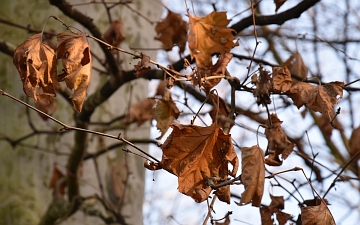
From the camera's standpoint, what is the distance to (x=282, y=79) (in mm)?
1286

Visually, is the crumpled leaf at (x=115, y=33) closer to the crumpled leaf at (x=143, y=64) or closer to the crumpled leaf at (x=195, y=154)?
the crumpled leaf at (x=143, y=64)

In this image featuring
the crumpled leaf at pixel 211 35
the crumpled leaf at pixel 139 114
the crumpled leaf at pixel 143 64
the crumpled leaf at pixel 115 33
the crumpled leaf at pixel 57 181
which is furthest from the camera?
the crumpled leaf at pixel 139 114

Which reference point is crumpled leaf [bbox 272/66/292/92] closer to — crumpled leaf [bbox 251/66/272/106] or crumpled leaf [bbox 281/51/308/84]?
crumpled leaf [bbox 251/66/272/106]

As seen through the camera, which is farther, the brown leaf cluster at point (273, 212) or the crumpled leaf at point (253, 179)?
the brown leaf cluster at point (273, 212)

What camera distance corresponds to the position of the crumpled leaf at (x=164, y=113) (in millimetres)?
1496

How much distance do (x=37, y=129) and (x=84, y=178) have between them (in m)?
0.29

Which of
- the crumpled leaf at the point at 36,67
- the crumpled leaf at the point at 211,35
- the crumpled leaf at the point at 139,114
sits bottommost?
the crumpled leaf at the point at 36,67

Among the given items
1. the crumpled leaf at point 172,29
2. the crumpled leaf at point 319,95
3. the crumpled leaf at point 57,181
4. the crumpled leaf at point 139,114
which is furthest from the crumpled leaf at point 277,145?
the crumpled leaf at point 57,181

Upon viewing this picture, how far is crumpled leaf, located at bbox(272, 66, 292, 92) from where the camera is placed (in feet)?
4.20

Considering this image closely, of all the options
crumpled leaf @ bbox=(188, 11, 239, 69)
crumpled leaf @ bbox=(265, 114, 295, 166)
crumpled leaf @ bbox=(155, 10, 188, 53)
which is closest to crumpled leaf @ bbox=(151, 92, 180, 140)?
crumpled leaf @ bbox=(188, 11, 239, 69)

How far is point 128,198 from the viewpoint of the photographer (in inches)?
90.0

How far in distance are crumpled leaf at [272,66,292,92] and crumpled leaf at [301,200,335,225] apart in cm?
30

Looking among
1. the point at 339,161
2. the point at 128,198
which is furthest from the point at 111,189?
the point at 339,161

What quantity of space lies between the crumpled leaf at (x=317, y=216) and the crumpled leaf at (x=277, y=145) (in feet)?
0.62
